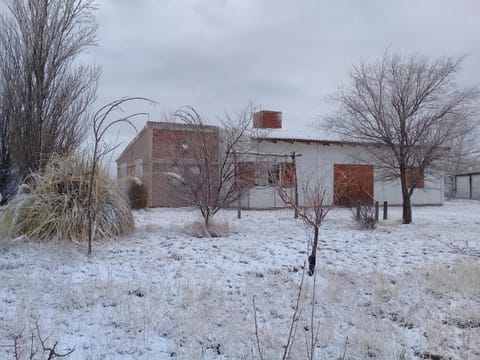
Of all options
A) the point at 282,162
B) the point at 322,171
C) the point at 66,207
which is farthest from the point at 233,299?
the point at 322,171

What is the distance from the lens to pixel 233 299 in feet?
14.9

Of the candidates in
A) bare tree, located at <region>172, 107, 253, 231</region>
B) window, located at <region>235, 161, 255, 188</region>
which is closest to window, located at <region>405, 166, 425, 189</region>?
window, located at <region>235, 161, 255, 188</region>

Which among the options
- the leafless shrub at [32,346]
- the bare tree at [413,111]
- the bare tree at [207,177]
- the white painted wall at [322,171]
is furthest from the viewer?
the white painted wall at [322,171]

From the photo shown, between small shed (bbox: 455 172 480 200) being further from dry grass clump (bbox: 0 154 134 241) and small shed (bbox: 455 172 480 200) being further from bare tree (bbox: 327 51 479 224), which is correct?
dry grass clump (bbox: 0 154 134 241)

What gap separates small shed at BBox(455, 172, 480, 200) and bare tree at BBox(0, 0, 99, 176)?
30.6 m

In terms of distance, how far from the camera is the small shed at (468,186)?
3176 cm

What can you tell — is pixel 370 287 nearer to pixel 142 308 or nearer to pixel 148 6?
pixel 142 308

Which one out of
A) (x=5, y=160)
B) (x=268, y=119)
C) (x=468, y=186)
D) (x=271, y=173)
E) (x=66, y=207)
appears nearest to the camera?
(x=66, y=207)

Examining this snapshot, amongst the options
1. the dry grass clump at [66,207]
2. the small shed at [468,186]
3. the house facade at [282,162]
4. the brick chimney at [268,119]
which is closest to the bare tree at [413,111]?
the house facade at [282,162]

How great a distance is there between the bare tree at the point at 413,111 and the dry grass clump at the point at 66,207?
295 inches

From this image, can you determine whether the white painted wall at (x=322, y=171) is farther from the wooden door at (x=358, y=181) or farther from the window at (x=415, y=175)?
the window at (x=415, y=175)

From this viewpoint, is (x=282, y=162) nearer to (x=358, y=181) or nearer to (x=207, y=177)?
(x=358, y=181)

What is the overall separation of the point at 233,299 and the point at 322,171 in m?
15.1

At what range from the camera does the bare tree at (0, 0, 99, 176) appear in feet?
33.3
